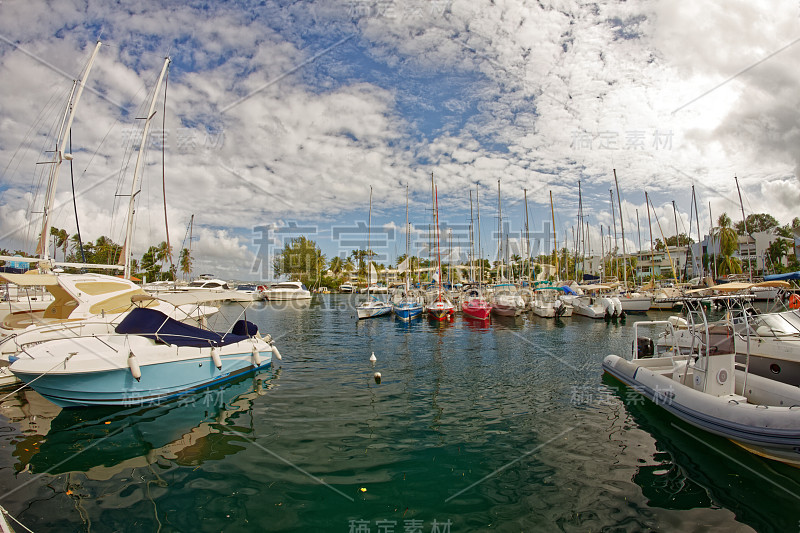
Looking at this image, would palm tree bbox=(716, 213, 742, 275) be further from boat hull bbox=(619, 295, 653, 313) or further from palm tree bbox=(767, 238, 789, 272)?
boat hull bbox=(619, 295, 653, 313)

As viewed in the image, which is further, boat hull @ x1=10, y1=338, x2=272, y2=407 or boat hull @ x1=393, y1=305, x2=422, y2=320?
boat hull @ x1=393, y1=305, x2=422, y2=320

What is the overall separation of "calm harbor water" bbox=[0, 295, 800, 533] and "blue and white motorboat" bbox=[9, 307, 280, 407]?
1.96 ft

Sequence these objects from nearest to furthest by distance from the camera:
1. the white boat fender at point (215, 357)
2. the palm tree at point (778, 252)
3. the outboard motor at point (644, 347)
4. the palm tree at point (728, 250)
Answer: the white boat fender at point (215, 357)
the outboard motor at point (644, 347)
the palm tree at point (728, 250)
the palm tree at point (778, 252)

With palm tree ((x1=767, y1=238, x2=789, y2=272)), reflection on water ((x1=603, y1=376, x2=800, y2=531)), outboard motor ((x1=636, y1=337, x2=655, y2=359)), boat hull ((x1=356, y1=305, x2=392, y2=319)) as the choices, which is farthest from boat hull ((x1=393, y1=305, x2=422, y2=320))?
palm tree ((x1=767, y1=238, x2=789, y2=272))

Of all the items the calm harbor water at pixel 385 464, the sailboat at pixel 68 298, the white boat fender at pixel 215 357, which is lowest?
the calm harbor water at pixel 385 464

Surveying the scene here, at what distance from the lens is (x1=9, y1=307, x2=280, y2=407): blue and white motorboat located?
9922 millimetres

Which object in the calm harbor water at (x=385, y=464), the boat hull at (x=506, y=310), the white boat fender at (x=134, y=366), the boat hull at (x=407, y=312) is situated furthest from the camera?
the boat hull at (x=506, y=310)

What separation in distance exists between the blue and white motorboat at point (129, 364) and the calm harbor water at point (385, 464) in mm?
597

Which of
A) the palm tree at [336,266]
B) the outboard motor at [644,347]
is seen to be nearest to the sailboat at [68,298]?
the outboard motor at [644,347]

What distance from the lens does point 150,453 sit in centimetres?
845

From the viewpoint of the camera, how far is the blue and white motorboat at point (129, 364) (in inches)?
391

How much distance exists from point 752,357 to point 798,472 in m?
5.63

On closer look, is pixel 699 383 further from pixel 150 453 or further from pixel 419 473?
pixel 150 453

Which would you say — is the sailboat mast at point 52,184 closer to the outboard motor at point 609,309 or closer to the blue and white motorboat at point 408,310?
the blue and white motorboat at point 408,310
